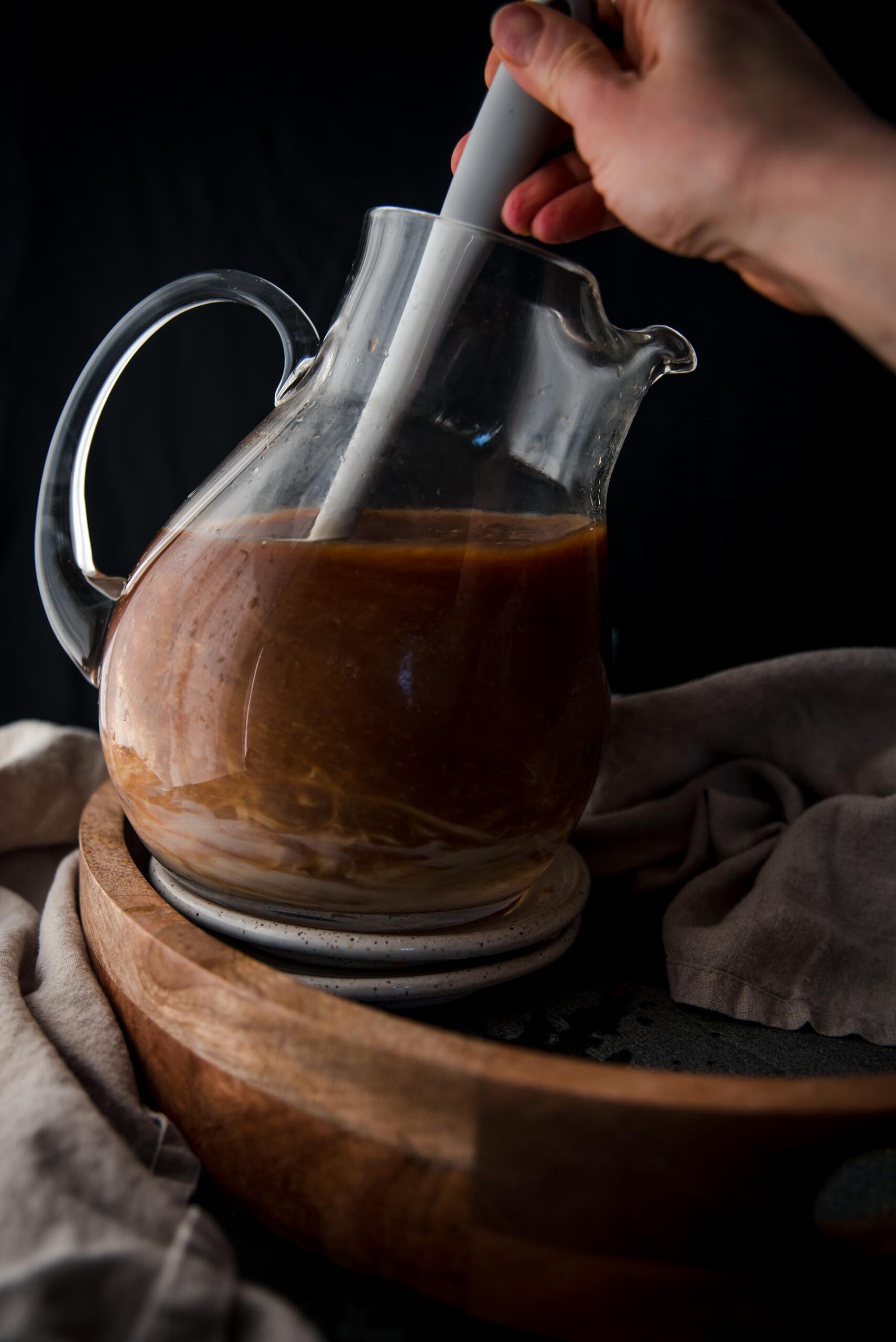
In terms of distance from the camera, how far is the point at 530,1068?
0.99 ft

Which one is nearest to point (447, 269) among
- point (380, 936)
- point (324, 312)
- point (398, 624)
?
point (398, 624)

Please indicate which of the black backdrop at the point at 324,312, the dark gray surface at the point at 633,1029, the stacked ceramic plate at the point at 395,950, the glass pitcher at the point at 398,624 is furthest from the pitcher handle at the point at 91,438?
the black backdrop at the point at 324,312

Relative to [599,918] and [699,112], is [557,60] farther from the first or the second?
[599,918]

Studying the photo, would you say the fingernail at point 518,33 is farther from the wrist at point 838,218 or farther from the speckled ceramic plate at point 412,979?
the speckled ceramic plate at point 412,979

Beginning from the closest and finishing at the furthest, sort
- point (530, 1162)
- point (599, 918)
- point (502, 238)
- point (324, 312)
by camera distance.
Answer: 1. point (530, 1162)
2. point (502, 238)
3. point (599, 918)
4. point (324, 312)

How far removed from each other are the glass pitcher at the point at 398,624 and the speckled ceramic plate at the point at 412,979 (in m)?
0.02

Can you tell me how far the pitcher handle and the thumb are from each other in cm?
14

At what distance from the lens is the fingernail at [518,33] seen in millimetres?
380

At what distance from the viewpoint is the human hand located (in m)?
0.33

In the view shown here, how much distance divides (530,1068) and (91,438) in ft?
1.10

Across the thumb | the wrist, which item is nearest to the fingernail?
the thumb

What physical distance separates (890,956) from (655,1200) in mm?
246

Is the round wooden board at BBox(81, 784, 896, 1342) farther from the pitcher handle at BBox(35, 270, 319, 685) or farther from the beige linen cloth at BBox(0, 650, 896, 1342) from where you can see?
the pitcher handle at BBox(35, 270, 319, 685)

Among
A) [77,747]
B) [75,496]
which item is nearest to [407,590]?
[75,496]
